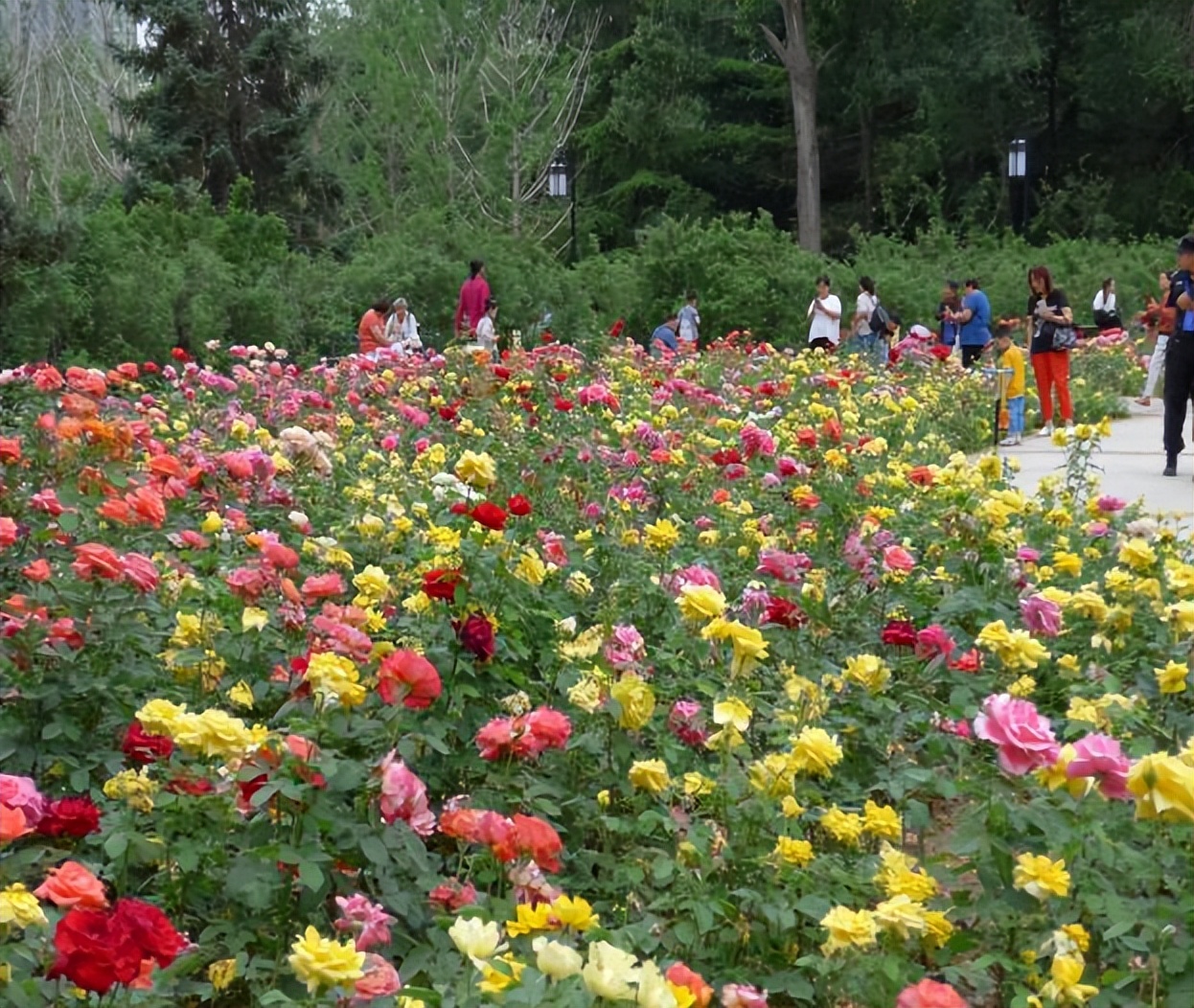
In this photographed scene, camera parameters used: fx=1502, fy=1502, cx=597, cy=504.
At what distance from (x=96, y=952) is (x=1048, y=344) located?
34.1 ft

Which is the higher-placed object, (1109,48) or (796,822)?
(1109,48)

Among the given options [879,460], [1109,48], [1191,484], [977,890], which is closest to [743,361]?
[1191,484]

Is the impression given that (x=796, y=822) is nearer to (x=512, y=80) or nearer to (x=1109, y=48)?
(x=512, y=80)

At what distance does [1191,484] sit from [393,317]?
729 centimetres

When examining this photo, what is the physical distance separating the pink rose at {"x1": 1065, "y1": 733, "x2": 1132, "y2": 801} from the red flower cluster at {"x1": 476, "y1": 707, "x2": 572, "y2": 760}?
0.73 m

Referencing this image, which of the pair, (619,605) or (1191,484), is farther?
(1191,484)

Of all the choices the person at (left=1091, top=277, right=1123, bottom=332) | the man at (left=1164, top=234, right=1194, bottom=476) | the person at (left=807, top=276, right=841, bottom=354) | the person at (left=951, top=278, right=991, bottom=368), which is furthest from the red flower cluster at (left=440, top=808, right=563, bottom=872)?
the person at (left=1091, top=277, right=1123, bottom=332)

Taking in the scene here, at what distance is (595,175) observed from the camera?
37344mm

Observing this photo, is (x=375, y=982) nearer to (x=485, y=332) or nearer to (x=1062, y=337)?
(x=1062, y=337)

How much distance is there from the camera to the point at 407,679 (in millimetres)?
2182

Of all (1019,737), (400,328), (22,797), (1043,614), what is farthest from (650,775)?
(400,328)

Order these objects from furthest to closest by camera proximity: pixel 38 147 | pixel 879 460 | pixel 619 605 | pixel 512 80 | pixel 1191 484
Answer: pixel 512 80 < pixel 38 147 < pixel 1191 484 < pixel 879 460 < pixel 619 605

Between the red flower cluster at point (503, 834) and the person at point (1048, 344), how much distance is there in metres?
9.58

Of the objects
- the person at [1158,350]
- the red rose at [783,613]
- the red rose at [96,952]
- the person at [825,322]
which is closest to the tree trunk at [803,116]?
the person at [1158,350]
